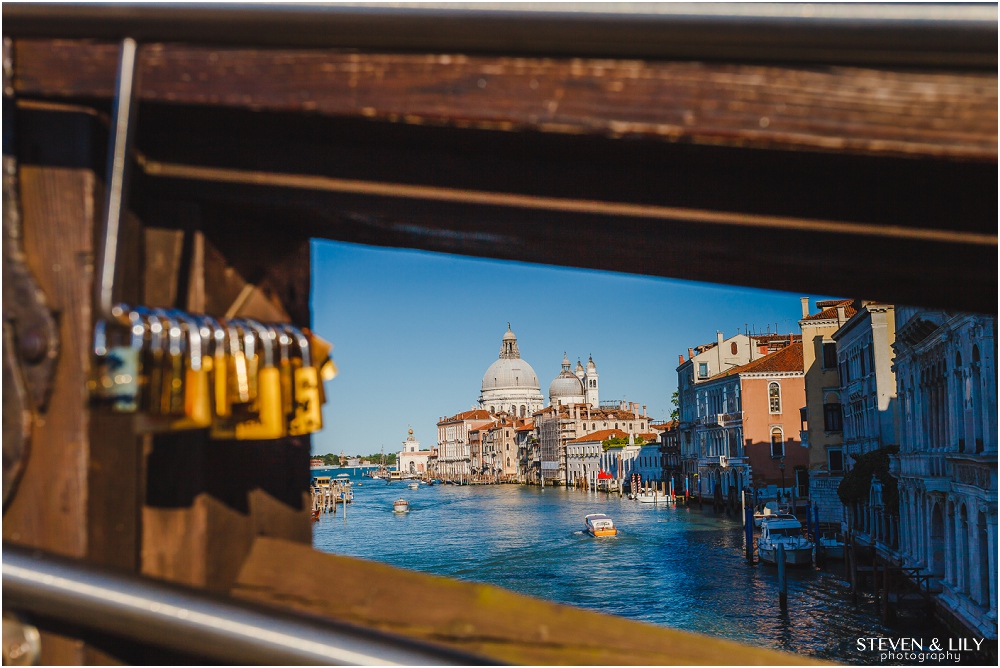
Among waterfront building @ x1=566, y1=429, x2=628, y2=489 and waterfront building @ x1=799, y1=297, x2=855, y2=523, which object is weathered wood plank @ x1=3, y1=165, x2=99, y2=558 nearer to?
waterfront building @ x1=799, y1=297, x2=855, y2=523

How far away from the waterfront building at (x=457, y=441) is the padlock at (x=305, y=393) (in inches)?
3984

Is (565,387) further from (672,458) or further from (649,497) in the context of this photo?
(649,497)

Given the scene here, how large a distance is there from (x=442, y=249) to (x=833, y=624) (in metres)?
17.2

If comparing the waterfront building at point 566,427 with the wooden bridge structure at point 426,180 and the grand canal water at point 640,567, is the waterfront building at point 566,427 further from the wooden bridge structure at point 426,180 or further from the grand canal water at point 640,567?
the wooden bridge structure at point 426,180

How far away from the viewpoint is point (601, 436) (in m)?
72.9

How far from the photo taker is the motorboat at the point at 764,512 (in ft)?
102

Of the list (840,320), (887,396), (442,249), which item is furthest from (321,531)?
(442,249)

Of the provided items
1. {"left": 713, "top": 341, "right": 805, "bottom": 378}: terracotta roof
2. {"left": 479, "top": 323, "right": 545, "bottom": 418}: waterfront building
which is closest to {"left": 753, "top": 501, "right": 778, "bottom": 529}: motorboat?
{"left": 713, "top": 341, "right": 805, "bottom": 378}: terracotta roof

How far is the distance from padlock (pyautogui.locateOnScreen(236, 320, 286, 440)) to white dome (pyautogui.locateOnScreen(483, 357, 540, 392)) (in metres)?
111

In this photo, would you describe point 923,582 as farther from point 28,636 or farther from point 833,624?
point 28,636

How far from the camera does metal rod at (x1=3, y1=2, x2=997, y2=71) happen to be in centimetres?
77

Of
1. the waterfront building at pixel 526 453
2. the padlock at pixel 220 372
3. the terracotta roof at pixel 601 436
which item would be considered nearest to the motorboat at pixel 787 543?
the padlock at pixel 220 372

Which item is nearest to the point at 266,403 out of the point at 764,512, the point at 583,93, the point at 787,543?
the point at 583,93

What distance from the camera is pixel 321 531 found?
42.6 m
